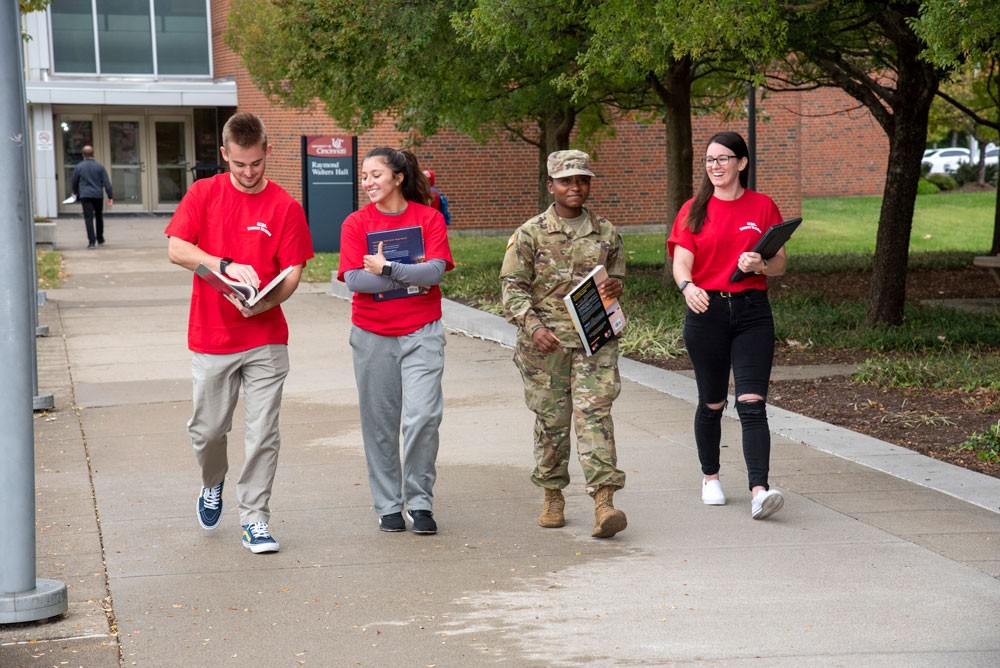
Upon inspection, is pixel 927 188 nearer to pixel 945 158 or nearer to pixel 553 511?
pixel 945 158

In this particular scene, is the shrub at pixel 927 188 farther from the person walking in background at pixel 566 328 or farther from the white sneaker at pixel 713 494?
the person walking in background at pixel 566 328

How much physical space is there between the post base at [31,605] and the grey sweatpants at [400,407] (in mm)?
1659

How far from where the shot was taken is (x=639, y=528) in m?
6.05

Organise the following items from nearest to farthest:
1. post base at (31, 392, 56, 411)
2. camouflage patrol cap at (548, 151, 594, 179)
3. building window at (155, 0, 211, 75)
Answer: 1. camouflage patrol cap at (548, 151, 594, 179)
2. post base at (31, 392, 56, 411)
3. building window at (155, 0, 211, 75)

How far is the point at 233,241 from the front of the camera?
5.64 m

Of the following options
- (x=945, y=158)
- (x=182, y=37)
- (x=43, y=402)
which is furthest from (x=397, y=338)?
(x=945, y=158)

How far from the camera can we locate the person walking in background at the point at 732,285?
6117 mm

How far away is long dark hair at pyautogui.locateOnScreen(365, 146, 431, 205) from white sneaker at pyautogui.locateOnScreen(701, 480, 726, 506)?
80.2 inches

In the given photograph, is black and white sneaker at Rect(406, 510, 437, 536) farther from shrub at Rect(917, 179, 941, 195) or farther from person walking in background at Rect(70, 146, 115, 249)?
shrub at Rect(917, 179, 941, 195)

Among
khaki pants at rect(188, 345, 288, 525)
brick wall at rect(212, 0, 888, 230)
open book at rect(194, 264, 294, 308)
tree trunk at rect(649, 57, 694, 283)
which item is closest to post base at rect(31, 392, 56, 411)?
khaki pants at rect(188, 345, 288, 525)

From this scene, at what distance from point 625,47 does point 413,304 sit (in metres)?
5.27

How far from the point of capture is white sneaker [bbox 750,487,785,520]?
6.00 metres

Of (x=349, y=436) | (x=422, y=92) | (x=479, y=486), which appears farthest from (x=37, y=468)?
(x=422, y=92)

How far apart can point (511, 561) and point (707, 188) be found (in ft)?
6.91
